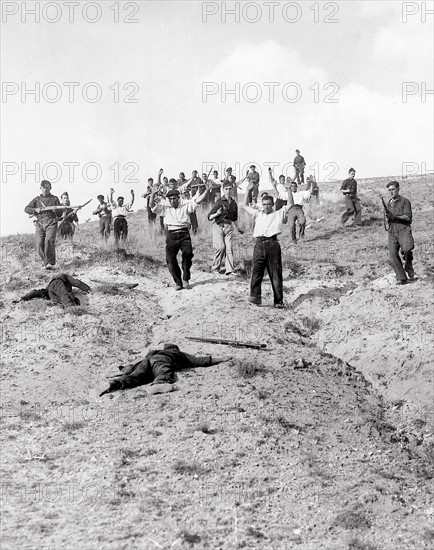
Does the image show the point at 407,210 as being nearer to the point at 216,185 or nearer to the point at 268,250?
the point at 268,250

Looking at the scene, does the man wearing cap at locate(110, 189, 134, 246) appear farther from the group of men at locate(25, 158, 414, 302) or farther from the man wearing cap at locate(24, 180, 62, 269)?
the man wearing cap at locate(24, 180, 62, 269)

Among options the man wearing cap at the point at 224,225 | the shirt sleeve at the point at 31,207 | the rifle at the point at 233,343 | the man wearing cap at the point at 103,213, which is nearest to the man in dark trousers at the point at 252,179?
the man wearing cap at the point at 103,213

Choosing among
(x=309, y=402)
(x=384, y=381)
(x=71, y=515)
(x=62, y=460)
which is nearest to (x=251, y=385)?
(x=309, y=402)

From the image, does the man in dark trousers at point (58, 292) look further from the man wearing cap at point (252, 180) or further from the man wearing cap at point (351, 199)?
the man wearing cap at point (252, 180)

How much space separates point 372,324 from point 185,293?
148 inches

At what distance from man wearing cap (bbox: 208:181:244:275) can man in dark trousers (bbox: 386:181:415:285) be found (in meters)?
2.88

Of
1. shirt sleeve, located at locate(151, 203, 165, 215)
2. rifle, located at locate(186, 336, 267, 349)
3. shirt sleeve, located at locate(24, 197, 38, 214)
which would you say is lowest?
rifle, located at locate(186, 336, 267, 349)

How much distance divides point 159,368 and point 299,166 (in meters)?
16.6

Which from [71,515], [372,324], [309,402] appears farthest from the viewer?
[372,324]

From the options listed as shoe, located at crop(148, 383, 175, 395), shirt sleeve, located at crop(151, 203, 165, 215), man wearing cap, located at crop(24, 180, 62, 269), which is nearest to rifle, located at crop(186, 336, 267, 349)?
shoe, located at crop(148, 383, 175, 395)

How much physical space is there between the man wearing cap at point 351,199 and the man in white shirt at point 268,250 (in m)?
7.43

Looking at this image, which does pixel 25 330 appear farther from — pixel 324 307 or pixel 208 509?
pixel 208 509

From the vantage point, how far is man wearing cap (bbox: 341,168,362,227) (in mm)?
18938

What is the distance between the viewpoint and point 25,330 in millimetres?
11219
